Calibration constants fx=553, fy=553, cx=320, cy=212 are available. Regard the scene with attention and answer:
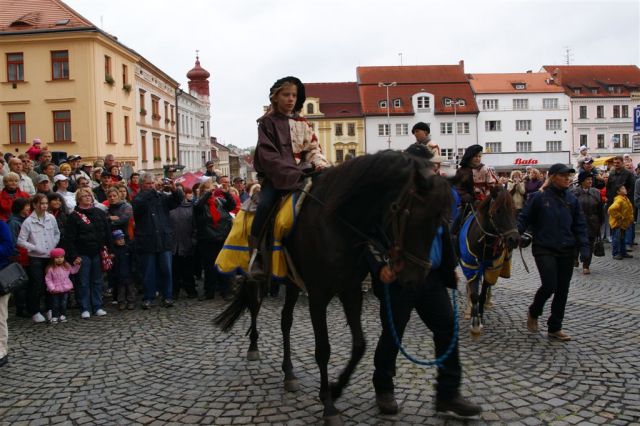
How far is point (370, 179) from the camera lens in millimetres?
4078

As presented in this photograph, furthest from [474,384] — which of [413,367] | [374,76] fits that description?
[374,76]

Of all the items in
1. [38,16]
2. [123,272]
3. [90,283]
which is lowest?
[90,283]

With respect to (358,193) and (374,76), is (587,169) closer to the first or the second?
(358,193)

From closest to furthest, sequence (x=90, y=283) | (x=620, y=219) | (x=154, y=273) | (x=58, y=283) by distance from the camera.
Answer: (x=58, y=283)
(x=90, y=283)
(x=154, y=273)
(x=620, y=219)

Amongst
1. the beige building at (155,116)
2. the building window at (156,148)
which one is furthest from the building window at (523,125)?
the building window at (156,148)

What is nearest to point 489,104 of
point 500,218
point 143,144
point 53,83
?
point 143,144

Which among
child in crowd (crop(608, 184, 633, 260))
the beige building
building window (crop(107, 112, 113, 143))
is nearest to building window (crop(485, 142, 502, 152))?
the beige building

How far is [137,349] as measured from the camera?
664cm

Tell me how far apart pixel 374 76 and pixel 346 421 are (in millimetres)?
64117

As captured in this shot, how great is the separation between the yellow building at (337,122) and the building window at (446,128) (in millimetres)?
9051

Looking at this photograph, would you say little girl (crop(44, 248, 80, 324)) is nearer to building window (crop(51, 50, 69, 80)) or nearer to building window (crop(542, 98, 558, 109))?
building window (crop(51, 50, 69, 80))

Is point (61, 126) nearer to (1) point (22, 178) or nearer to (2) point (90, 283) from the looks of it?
(1) point (22, 178)

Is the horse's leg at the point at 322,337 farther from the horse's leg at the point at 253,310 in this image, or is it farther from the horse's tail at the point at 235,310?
the horse's tail at the point at 235,310

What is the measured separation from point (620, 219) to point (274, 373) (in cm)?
1027
